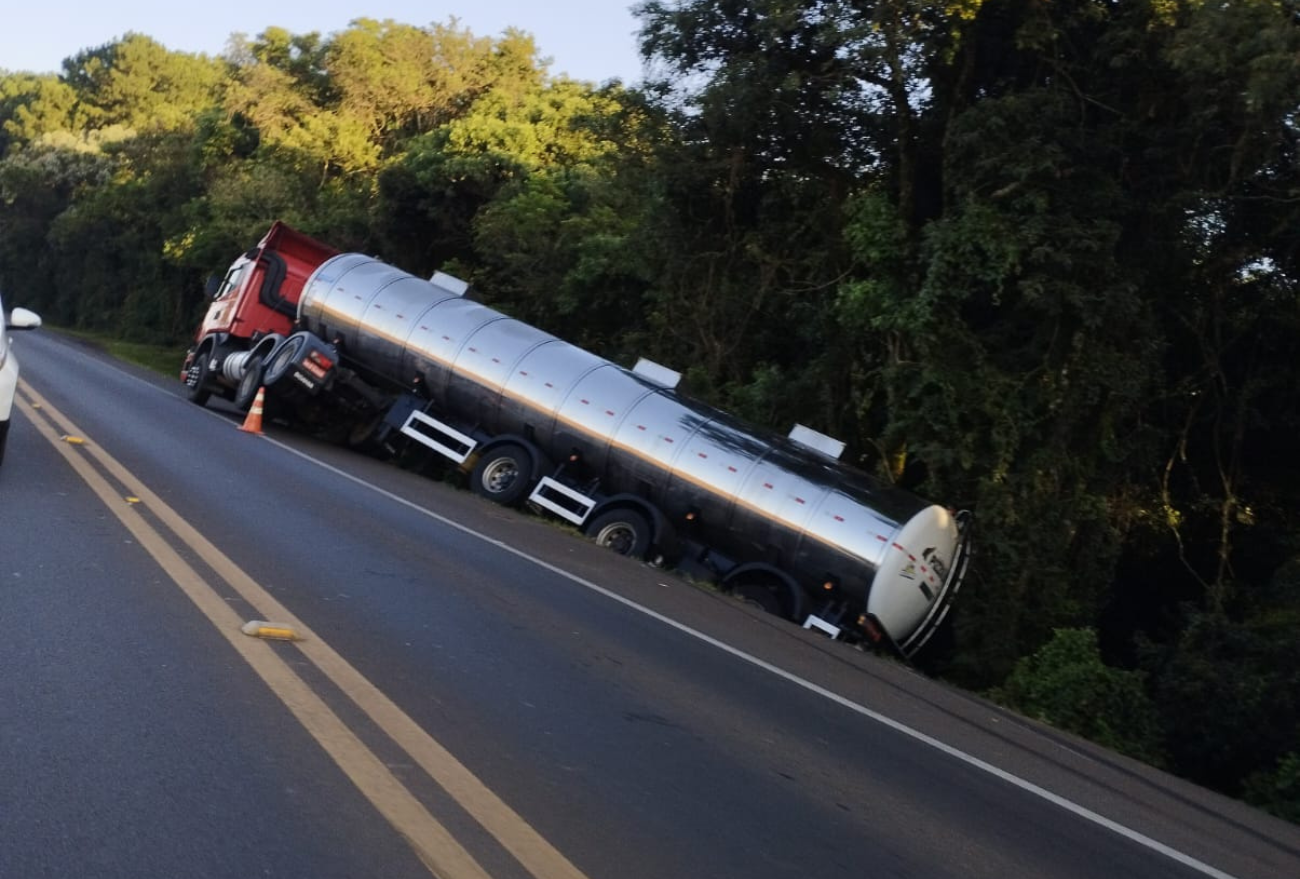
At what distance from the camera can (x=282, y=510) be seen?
12.9 m

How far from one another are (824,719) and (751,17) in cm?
1215

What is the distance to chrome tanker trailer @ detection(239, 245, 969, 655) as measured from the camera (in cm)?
1521

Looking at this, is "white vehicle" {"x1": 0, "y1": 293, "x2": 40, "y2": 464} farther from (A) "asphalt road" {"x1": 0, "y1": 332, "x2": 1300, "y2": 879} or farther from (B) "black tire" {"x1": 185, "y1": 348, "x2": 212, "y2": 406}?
(B) "black tire" {"x1": 185, "y1": 348, "x2": 212, "y2": 406}

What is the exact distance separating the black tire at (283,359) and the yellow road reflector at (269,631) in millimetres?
13574

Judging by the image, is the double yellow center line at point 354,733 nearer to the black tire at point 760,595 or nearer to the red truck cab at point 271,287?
the black tire at point 760,595

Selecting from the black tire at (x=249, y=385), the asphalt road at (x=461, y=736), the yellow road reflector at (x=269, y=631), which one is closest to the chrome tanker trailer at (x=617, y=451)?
the black tire at (x=249, y=385)

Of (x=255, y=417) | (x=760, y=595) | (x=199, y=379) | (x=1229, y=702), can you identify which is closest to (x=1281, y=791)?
(x=1229, y=702)

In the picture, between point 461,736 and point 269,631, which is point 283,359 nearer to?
point 269,631

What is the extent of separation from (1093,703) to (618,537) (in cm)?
605

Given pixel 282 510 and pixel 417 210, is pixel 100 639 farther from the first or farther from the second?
pixel 417 210

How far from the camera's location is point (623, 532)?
17.0 meters

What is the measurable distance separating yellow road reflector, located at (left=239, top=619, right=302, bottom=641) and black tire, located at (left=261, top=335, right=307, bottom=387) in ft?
44.5

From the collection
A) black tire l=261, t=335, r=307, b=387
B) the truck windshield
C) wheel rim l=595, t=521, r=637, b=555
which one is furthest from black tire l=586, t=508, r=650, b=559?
the truck windshield

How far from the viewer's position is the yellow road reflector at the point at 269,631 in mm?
7777
